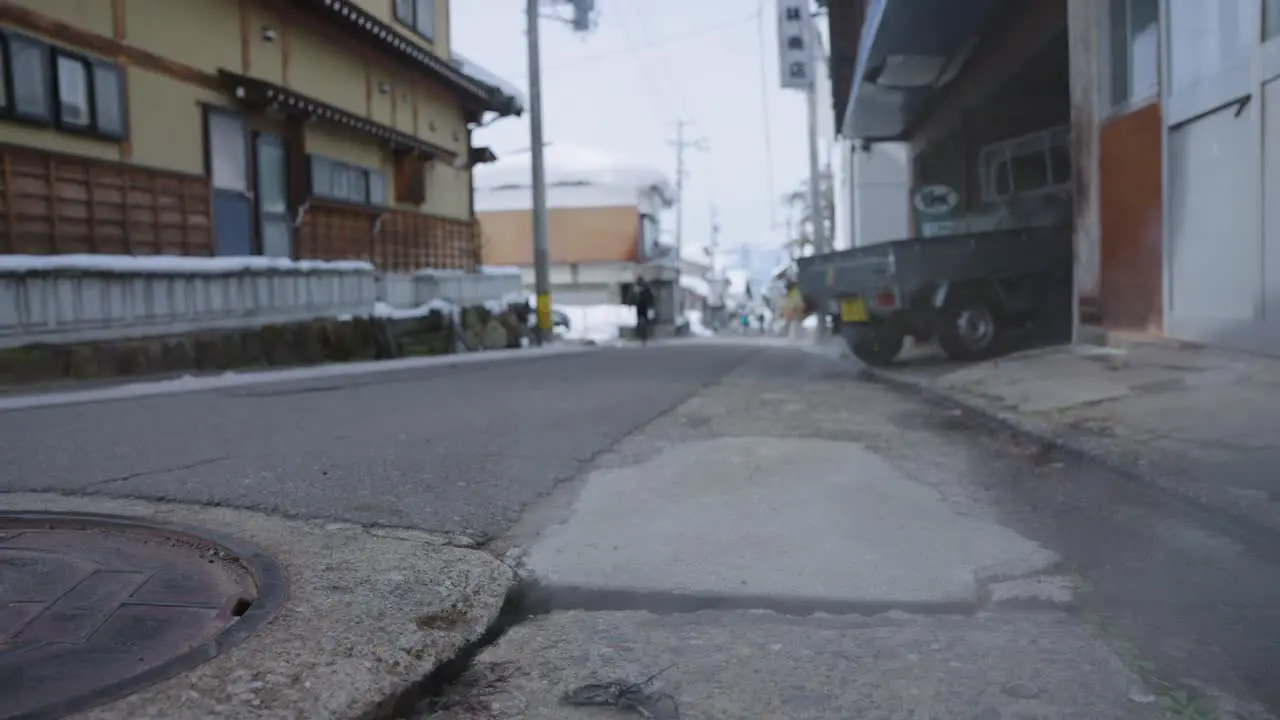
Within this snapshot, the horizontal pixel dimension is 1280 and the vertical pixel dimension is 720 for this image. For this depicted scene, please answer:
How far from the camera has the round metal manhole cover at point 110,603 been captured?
101 inches

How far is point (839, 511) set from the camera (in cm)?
457

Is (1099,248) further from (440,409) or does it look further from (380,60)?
(380,60)

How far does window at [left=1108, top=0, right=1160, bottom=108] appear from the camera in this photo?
9164mm

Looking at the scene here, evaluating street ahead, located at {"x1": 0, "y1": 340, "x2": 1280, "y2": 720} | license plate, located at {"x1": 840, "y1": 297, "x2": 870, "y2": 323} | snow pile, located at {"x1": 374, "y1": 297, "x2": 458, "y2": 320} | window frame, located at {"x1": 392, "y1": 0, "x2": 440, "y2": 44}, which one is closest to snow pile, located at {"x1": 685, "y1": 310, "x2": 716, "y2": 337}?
window frame, located at {"x1": 392, "y1": 0, "x2": 440, "y2": 44}

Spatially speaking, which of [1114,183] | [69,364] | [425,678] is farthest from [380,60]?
[425,678]

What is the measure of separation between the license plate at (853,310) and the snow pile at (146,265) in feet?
26.3

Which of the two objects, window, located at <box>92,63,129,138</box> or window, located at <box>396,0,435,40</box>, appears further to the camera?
window, located at <box>396,0,435,40</box>

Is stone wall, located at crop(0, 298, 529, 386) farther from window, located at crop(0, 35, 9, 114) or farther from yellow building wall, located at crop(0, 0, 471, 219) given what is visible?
window, located at crop(0, 35, 9, 114)

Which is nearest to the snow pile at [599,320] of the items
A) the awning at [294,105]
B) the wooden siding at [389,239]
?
the wooden siding at [389,239]

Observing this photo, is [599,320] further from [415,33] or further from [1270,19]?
[1270,19]

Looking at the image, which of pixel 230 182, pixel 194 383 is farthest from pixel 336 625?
pixel 230 182

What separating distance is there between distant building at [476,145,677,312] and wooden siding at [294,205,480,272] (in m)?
23.8

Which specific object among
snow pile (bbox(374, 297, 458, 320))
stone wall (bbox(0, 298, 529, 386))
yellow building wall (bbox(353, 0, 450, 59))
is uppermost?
yellow building wall (bbox(353, 0, 450, 59))

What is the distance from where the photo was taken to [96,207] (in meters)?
11.5
